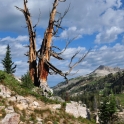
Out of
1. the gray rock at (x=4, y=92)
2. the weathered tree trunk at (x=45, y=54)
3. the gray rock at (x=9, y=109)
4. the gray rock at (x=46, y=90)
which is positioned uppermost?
the weathered tree trunk at (x=45, y=54)

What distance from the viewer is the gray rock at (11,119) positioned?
59.4 ft

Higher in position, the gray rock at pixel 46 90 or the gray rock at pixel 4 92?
the gray rock at pixel 46 90

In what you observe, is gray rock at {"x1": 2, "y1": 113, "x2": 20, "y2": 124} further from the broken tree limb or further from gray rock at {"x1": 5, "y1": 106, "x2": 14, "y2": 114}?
the broken tree limb

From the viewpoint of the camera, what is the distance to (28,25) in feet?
103

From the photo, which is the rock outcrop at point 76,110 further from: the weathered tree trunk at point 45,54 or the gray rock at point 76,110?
the weathered tree trunk at point 45,54

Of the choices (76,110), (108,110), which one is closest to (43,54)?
(76,110)

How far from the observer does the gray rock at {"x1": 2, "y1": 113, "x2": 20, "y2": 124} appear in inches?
713

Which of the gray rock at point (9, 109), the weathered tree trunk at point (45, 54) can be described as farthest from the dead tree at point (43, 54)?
the gray rock at point (9, 109)

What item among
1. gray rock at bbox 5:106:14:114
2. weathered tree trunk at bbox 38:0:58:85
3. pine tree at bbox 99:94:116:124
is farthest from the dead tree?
pine tree at bbox 99:94:116:124

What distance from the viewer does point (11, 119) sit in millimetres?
18359

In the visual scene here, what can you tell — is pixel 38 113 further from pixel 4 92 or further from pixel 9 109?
pixel 4 92

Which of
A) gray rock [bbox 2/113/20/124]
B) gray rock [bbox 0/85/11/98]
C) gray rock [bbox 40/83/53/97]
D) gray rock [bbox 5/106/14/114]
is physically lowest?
gray rock [bbox 2/113/20/124]

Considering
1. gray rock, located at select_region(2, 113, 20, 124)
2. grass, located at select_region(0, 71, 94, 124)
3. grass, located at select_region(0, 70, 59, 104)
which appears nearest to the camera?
gray rock, located at select_region(2, 113, 20, 124)

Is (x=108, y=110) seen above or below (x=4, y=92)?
below
